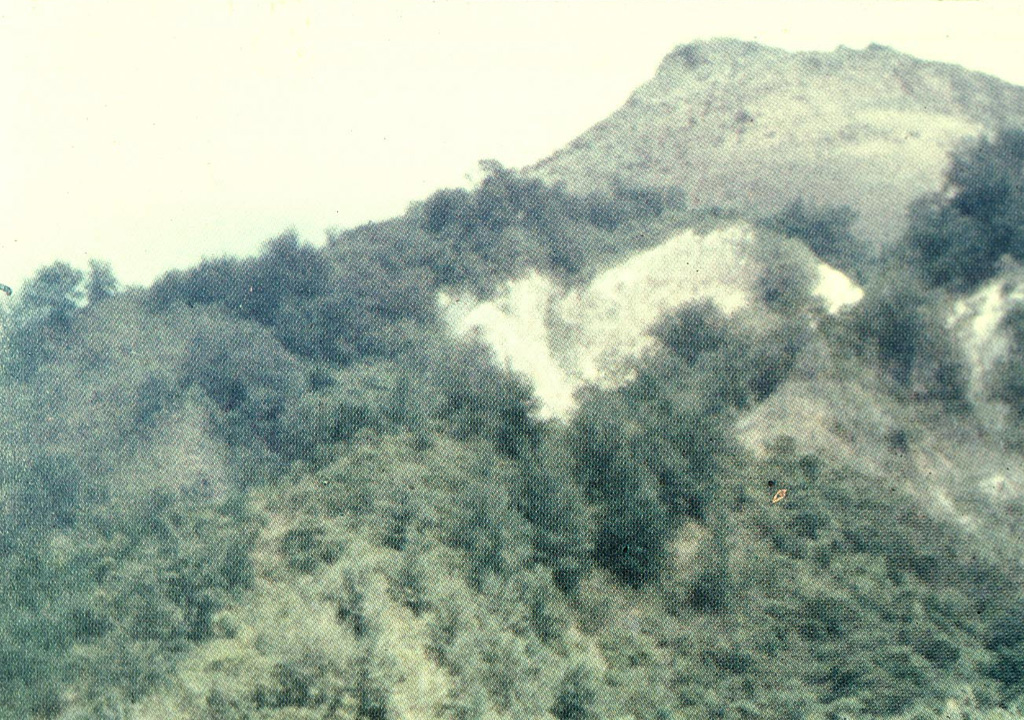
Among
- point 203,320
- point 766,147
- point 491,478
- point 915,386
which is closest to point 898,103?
point 766,147

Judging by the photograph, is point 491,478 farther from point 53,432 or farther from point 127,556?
point 53,432

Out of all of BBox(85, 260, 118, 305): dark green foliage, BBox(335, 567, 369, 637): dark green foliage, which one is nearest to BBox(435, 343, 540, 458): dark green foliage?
BBox(335, 567, 369, 637): dark green foliage

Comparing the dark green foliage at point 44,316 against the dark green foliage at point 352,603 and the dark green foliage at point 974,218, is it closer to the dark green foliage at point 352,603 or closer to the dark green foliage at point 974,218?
the dark green foliage at point 352,603

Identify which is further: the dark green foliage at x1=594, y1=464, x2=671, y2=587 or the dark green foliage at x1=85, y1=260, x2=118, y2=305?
the dark green foliage at x1=85, y1=260, x2=118, y2=305

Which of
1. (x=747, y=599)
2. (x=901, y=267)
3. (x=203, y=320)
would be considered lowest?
(x=747, y=599)

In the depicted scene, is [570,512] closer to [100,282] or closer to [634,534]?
[634,534]

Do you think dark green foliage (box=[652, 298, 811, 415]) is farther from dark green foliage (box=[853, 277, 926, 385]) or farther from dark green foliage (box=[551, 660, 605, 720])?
dark green foliage (box=[551, 660, 605, 720])
